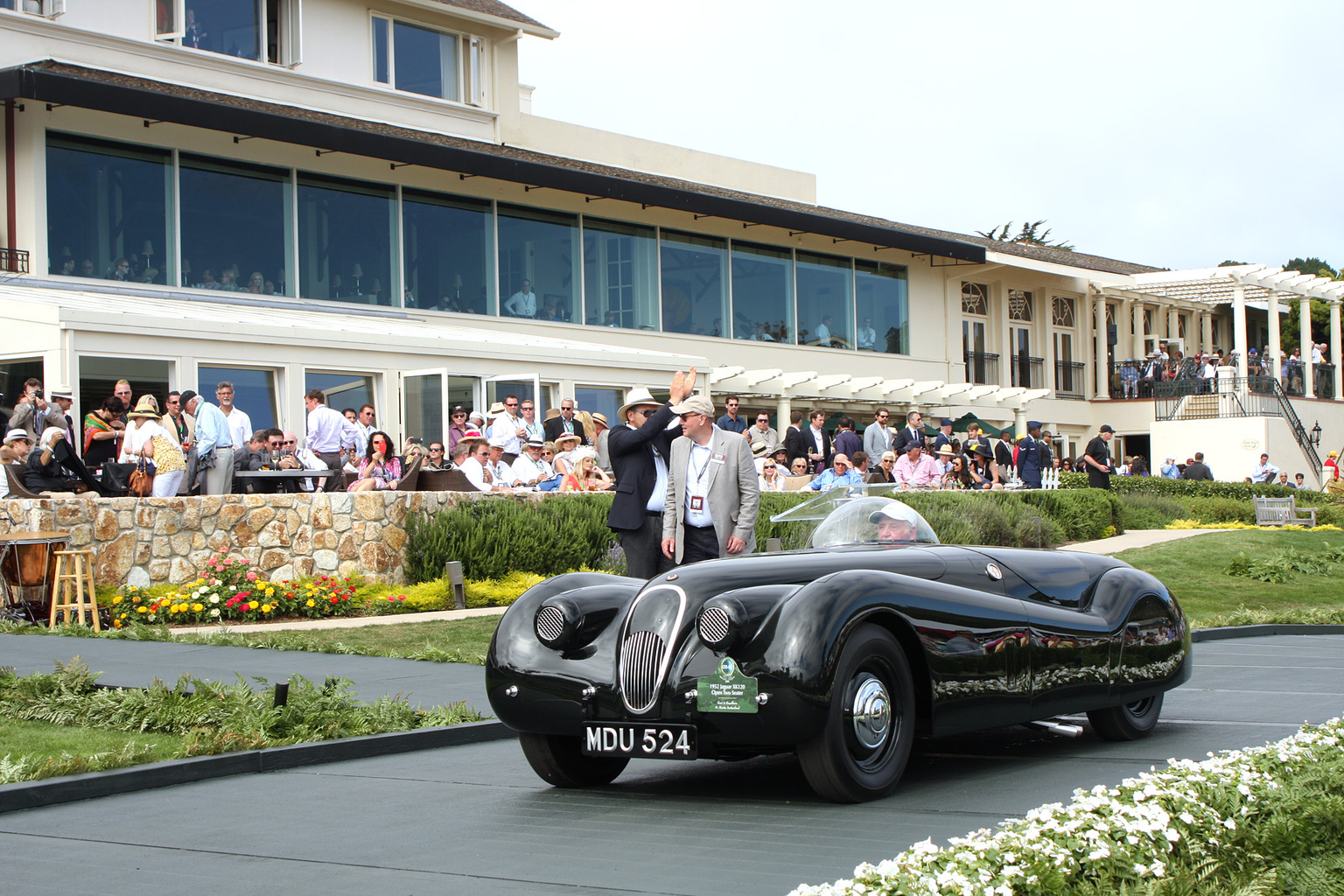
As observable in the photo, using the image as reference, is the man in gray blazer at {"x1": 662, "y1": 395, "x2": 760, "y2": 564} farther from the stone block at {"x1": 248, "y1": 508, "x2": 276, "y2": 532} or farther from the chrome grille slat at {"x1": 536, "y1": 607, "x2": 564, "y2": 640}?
the stone block at {"x1": 248, "y1": 508, "x2": 276, "y2": 532}

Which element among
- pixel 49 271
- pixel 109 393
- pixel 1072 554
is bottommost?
pixel 1072 554

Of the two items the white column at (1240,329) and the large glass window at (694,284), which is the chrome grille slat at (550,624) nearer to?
the large glass window at (694,284)

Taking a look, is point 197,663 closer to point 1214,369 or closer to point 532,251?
point 532,251

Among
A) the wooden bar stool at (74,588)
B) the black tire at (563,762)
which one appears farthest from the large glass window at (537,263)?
the black tire at (563,762)

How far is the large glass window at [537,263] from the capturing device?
28156 mm

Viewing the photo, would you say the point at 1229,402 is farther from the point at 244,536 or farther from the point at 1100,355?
the point at 244,536

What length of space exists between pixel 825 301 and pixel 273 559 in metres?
22.8

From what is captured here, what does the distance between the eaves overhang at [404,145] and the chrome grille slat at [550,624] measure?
57.0ft

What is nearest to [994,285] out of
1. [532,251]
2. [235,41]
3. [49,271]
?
[532,251]

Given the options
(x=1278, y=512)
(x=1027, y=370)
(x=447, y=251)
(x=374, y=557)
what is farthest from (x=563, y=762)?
(x=1027, y=370)

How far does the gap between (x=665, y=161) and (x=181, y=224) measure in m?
15.8

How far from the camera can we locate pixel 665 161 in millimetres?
36031

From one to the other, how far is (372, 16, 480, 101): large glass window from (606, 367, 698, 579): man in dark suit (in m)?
20.8

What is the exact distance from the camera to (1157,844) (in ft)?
13.6
